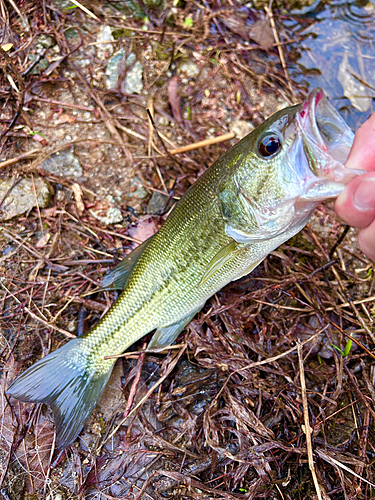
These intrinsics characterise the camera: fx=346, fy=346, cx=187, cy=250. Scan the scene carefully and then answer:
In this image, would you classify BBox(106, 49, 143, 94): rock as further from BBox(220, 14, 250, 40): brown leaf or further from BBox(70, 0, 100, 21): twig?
BBox(220, 14, 250, 40): brown leaf

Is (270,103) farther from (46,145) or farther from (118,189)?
(46,145)

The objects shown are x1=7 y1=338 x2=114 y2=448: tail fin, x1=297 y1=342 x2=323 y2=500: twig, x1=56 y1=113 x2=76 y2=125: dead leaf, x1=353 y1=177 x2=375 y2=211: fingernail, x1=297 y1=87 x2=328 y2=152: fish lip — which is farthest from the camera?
x1=56 y1=113 x2=76 y2=125: dead leaf

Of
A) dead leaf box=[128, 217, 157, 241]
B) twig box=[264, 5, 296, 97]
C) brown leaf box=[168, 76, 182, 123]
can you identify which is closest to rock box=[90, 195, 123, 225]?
dead leaf box=[128, 217, 157, 241]

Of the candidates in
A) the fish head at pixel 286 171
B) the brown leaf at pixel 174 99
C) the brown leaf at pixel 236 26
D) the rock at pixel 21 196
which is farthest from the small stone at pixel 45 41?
the fish head at pixel 286 171

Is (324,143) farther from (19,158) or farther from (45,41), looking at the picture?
(45,41)

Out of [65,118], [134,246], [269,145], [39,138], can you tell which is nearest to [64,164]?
[39,138]

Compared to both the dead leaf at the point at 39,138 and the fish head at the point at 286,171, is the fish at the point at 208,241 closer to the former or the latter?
the fish head at the point at 286,171
